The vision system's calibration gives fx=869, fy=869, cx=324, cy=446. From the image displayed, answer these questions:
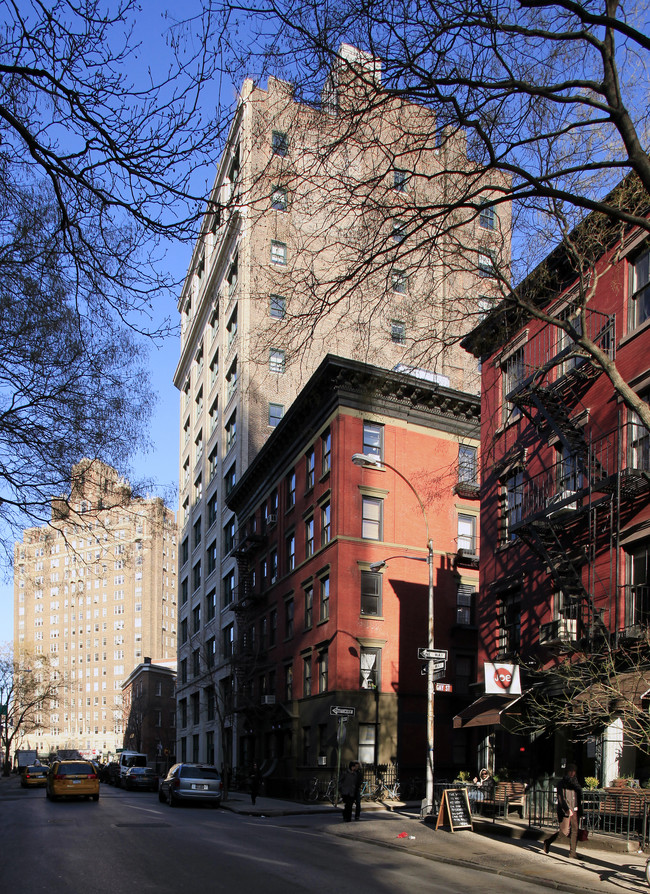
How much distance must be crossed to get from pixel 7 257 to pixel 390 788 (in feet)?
91.3

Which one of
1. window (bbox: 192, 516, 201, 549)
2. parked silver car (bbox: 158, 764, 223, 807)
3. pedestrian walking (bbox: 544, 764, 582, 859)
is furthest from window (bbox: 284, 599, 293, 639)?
window (bbox: 192, 516, 201, 549)

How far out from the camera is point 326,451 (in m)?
39.0

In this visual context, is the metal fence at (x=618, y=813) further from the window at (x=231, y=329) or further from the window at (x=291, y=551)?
the window at (x=231, y=329)

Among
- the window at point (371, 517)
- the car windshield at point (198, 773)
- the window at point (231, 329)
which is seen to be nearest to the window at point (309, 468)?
the window at point (371, 517)

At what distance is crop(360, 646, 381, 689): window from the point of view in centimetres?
3553

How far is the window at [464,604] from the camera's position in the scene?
129 feet

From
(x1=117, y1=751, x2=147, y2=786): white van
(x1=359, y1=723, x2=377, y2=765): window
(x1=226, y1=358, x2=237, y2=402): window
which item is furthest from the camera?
(x1=117, y1=751, x2=147, y2=786): white van

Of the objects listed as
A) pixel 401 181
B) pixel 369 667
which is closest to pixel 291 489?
pixel 369 667

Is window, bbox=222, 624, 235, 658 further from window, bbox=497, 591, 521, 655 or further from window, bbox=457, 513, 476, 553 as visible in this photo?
window, bbox=497, 591, 521, 655

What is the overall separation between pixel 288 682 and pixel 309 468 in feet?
34.0

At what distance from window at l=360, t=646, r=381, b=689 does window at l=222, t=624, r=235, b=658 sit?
19.9 metres

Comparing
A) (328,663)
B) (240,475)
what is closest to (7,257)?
(328,663)

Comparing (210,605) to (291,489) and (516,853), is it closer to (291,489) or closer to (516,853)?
(291,489)

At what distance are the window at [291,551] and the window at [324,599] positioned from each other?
15.6ft
